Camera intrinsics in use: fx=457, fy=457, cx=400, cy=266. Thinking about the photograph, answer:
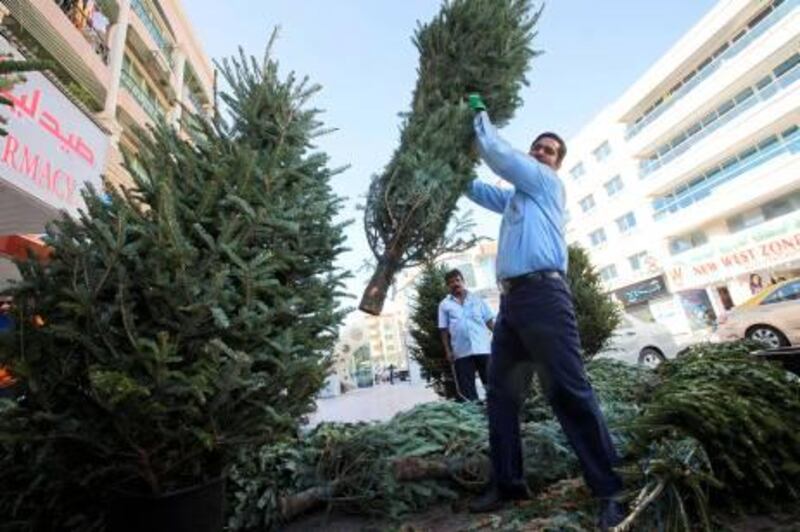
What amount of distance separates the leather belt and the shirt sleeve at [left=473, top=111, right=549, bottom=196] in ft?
1.59

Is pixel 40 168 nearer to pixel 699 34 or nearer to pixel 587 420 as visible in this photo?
pixel 587 420

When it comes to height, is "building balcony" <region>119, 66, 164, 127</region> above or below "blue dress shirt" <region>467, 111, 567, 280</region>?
above

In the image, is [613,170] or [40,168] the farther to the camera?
[613,170]

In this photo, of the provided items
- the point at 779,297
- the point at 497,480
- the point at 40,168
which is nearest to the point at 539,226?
the point at 497,480

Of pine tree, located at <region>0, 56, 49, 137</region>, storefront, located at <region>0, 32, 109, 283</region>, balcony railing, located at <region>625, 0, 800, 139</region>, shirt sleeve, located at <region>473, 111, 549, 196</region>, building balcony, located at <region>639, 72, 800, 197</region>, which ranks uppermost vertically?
balcony railing, located at <region>625, 0, 800, 139</region>

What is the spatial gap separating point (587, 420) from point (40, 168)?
200 inches

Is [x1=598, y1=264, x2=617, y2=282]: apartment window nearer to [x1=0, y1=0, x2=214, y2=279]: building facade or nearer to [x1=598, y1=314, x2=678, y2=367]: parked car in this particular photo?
[x1=598, y1=314, x2=678, y2=367]: parked car

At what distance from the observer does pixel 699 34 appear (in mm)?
23078

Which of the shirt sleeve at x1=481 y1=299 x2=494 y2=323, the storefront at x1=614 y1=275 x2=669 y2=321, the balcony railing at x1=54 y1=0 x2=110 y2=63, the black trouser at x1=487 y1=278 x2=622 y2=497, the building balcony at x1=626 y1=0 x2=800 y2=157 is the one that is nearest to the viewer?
the black trouser at x1=487 y1=278 x2=622 y2=497

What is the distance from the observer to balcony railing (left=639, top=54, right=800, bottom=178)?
1967 cm

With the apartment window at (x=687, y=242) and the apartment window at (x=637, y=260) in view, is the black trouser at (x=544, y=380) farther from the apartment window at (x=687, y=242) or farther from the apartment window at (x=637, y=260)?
the apartment window at (x=637, y=260)

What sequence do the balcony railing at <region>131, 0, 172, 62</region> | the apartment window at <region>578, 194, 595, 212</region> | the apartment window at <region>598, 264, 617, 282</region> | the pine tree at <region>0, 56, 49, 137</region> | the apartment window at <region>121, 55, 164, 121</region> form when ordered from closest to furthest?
the pine tree at <region>0, 56, 49, 137</region> → the apartment window at <region>121, 55, 164, 121</region> → the balcony railing at <region>131, 0, 172, 62</region> → the apartment window at <region>598, 264, 617, 282</region> → the apartment window at <region>578, 194, 595, 212</region>

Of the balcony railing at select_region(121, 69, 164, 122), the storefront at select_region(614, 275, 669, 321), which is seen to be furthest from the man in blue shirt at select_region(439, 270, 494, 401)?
the storefront at select_region(614, 275, 669, 321)

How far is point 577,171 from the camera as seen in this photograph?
34.9 meters
